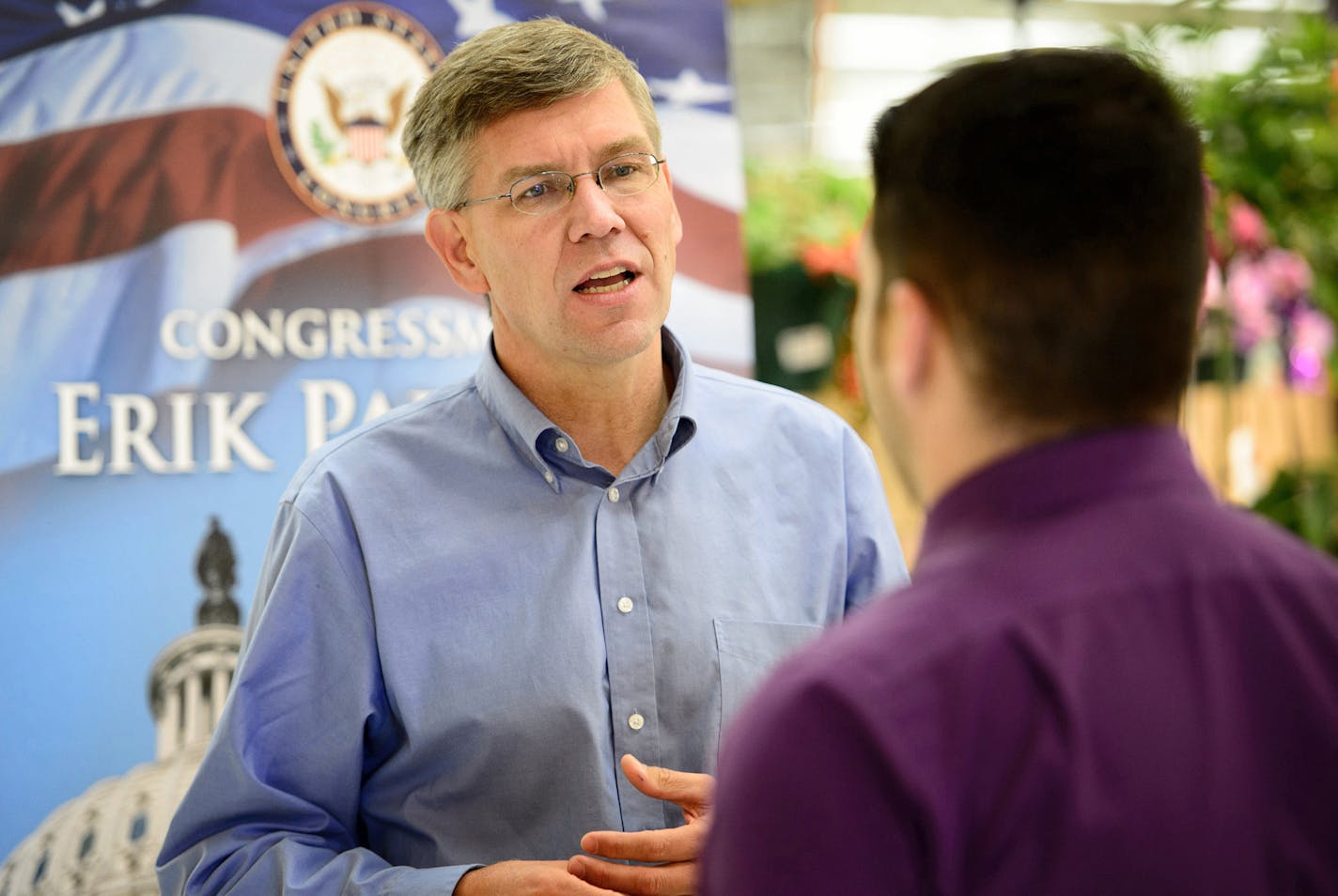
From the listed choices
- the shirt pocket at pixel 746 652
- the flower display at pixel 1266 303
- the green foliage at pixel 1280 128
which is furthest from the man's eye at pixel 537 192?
the green foliage at pixel 1280 128

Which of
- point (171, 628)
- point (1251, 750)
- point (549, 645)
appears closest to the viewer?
point (1251, 750)

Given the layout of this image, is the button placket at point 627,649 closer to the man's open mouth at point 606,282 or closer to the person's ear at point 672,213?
the man's open mouth at point 606,282

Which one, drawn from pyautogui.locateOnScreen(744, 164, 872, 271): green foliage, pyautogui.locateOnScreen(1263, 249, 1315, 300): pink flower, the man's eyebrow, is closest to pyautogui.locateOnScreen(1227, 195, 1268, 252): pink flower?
pyautogui.locateOnScreen(1263, 249, 1315, 300): pink flower

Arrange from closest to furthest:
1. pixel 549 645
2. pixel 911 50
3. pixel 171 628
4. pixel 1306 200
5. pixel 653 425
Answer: pixel 549 645, pixel 653 425, pixel 171 628, pixel 1306 200, pixel 911 50

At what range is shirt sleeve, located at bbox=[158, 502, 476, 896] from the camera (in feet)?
4.84

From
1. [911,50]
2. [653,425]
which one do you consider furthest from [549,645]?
[911,50]

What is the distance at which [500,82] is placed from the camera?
5.28 ft

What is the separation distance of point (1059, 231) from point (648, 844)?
34.8 inches

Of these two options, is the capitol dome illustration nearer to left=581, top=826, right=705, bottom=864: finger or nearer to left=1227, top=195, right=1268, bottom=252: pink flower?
left=581, top=826, right=705, bottom=864: finger

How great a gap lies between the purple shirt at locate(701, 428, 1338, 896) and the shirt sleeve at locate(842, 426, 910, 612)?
3.34ft

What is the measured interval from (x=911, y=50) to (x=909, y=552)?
3.35m

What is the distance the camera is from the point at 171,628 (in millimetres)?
2455

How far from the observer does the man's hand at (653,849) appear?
1.37 metres

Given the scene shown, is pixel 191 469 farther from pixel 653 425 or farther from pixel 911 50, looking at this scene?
pixel 911 50
